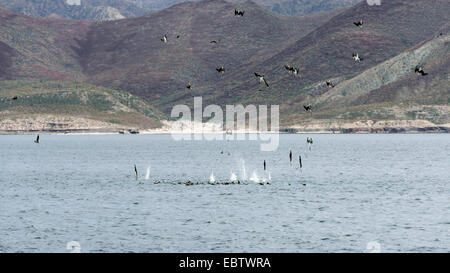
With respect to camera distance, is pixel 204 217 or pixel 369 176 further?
pixel 369 176

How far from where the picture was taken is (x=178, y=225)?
193ft

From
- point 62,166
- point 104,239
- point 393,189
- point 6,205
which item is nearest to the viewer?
point 104,239

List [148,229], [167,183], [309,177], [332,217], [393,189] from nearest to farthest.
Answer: [148,229] < [332,217] < [393,189] < [167,183] < [309,177]

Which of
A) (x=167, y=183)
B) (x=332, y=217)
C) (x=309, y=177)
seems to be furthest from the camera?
(x=309, y=177)

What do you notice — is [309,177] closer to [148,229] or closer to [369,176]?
[369,176]

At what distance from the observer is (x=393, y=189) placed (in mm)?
90625

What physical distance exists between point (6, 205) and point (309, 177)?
50383mm

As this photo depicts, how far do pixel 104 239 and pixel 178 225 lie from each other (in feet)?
27.1

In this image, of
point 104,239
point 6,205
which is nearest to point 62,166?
point 6,205

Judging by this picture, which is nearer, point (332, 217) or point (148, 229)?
point (148, 229)
